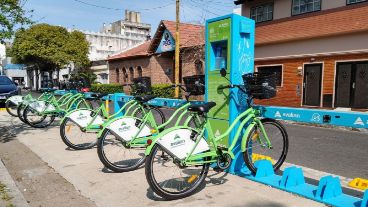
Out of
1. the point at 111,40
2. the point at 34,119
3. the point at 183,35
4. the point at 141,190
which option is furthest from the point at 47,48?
the point at 141,190

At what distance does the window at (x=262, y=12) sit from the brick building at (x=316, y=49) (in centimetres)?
6

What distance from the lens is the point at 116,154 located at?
5.43 meters

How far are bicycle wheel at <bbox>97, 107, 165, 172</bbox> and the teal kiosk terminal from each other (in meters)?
1.11

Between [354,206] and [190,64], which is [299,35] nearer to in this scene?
[190,64]

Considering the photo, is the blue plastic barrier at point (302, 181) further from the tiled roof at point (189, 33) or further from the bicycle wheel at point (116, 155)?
the tiled roof at point (189, 33)

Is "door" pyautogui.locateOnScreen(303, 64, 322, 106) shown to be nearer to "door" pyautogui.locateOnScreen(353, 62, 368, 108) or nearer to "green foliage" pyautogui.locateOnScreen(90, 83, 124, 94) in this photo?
"door" pyautogui.locateOnScreen(353, 62, 368, 108)

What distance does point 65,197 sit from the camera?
4043mm

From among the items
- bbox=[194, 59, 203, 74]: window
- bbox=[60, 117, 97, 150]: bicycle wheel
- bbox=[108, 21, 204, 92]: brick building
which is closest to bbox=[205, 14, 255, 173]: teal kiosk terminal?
bbox=[60, 117, 97, 150]: bicycle wheel

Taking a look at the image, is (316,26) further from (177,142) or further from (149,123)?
(177,142)

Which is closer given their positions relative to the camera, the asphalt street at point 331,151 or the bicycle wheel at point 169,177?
the bicycle wheel at point 169,177

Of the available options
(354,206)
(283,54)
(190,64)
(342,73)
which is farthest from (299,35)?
(354,206)

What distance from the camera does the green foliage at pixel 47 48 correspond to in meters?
35.4

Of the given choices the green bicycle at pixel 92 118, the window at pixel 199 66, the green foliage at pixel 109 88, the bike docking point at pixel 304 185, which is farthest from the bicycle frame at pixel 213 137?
the green foliage at pixel 109 88

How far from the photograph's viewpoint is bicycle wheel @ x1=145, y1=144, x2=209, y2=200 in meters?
3.73
